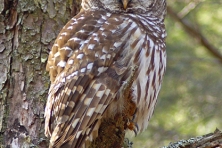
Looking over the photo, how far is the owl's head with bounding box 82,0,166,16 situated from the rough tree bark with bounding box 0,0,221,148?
0.91 ft

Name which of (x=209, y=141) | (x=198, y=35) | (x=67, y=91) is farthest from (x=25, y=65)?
(x=198, y=35)

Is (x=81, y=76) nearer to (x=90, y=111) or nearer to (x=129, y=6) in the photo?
(x=90, y=111)

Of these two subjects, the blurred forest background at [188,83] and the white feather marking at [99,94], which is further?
the blurred forest background at [188,83]

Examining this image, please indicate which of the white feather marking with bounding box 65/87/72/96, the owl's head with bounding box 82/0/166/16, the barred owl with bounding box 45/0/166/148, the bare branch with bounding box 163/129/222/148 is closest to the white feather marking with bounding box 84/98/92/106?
the barred owl with bounding box 45/0/166/148

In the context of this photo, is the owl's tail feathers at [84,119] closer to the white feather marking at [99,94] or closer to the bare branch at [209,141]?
the white feather marking at [99,94]

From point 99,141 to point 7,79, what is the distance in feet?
3.81

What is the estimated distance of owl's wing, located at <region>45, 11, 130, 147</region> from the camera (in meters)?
3.58

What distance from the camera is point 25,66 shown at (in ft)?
14.4

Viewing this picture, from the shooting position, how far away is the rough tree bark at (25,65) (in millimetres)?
4277

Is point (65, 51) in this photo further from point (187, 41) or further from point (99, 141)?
point (187, 41)

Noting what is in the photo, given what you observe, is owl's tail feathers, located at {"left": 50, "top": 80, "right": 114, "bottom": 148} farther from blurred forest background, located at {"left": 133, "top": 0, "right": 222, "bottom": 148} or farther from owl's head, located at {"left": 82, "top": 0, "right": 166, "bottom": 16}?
blurred forest background, located at {"left": 133, "top": 0, "right": 222, "bottom": 148}

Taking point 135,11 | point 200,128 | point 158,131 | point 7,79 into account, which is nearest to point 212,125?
point 200,128

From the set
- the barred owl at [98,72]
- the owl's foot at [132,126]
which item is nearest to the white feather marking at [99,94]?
the barred owl at [98,72]

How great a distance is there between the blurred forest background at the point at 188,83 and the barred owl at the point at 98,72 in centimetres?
260
